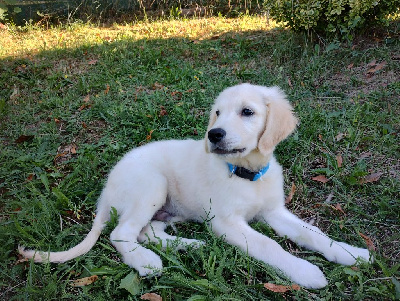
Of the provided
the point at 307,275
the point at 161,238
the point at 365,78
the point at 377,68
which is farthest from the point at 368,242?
the point at 377,68

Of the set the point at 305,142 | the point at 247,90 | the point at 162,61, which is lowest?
the point at 305,142

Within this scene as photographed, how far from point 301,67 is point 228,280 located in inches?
129

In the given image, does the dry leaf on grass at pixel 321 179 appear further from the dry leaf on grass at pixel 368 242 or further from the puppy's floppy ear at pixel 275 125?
the puppy's floppy ear at pixel 275 125

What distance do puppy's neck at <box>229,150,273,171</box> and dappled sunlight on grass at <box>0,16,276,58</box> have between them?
4.25 metres

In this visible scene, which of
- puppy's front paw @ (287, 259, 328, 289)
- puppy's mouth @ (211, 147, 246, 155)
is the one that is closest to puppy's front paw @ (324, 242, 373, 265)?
puppy's front paw @ (287, 259, 328, 289)

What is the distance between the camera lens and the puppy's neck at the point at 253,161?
2484 mm

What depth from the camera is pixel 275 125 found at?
2426 millimetres

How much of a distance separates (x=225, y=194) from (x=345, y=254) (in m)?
0.84

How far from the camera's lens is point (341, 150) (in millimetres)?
3279

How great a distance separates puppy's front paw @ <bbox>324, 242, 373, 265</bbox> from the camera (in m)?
2.23

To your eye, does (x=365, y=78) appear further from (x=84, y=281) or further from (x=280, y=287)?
(x=84, y=281)

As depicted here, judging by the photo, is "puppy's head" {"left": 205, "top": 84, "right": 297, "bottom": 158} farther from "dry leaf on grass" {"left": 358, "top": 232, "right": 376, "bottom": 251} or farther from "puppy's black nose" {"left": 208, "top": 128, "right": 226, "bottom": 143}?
"dry leaf on grass" {"left": 358, "top": 232, "right": 376, "bottom": 251}

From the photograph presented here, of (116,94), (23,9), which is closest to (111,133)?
(116,94)

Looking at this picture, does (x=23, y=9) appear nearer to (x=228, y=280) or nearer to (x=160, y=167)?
(x=160, y=167)
